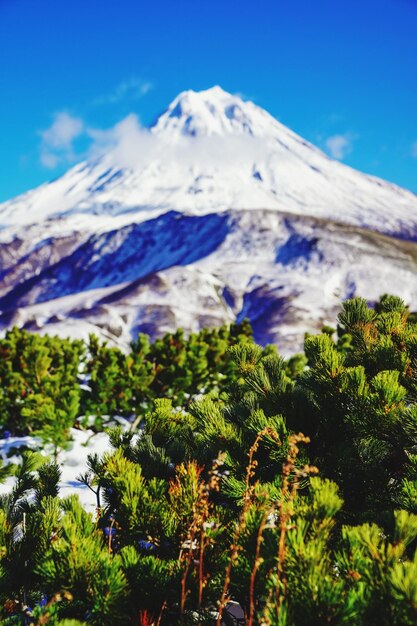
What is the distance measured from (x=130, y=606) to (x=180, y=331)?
11118mm

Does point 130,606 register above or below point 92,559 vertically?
below

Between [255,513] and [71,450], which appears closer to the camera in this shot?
[255,513]

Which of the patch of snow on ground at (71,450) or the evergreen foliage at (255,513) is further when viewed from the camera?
the patch of snow on ground at (71,450)

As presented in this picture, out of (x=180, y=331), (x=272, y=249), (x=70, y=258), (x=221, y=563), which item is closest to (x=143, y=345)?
(x=180, y=331)

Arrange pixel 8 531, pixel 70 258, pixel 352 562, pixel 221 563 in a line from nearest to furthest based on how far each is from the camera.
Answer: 1. pixel 352 562
2. pixel 221 563
3. pixel 8 531
4. pixel 70 258

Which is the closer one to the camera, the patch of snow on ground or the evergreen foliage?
the evergreen foliage

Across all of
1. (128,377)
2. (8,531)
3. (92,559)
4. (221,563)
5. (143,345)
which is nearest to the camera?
(92,559)

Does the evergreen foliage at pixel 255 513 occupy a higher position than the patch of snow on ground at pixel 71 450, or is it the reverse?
the patch of snow on ground at pixel 71 450

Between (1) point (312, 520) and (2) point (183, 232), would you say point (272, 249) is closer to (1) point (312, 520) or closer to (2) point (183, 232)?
(2) point (183, 232)

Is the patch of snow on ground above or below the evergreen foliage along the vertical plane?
above

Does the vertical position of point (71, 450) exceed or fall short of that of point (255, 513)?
it exceeds it

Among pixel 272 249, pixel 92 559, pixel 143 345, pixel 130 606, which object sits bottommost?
pixel 130 606

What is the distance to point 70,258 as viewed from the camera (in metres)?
195

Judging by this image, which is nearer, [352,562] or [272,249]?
[352,562]
